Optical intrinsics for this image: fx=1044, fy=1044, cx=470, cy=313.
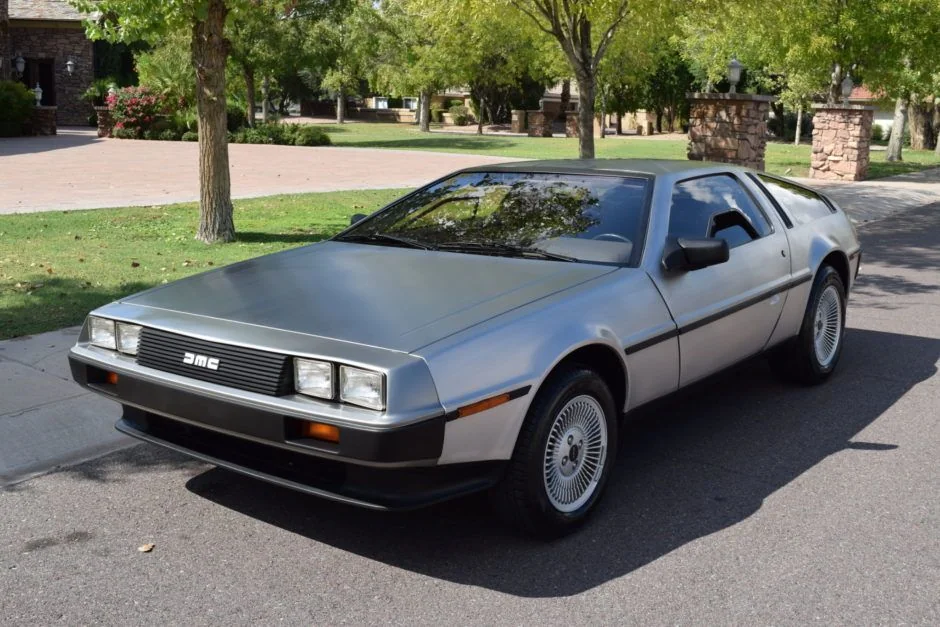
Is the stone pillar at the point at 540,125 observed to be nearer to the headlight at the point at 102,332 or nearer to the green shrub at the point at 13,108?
the green shrub at the point at 13,108

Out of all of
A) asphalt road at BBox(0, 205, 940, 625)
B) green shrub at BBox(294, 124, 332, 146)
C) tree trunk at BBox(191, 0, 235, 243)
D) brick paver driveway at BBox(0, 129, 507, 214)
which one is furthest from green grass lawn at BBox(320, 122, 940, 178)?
asphalt road at BBox(0, 205, 940, 625)

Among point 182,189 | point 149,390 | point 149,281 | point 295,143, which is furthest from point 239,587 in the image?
point 295,143

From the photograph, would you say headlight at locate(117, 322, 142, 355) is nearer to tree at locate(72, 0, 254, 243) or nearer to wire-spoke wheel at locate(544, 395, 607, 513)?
wire-spoke wheel at locate(544, 395, 607, 513)

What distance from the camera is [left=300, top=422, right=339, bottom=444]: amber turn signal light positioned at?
144 inches

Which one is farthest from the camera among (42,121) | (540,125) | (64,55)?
(540,125)

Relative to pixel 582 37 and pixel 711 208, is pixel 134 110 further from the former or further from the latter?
pixel 711 208

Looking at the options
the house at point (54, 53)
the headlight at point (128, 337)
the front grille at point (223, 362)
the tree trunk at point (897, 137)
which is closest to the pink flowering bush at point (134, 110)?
the house at point (54, 53)

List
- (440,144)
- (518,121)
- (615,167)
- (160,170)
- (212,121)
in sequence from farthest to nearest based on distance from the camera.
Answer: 1. (518,121)
2. (440,144)
3. (160,170)
4. (212,121)
5. (615,167)

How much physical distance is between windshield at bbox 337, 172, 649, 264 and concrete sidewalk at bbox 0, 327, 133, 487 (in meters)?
1.65

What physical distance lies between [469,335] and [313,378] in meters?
0.59

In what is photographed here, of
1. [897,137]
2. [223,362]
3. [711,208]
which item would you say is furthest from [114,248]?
[897,137]

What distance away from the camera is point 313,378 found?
373 cm

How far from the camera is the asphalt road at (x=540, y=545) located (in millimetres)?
3639

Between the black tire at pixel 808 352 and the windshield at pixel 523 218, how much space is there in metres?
1.56
